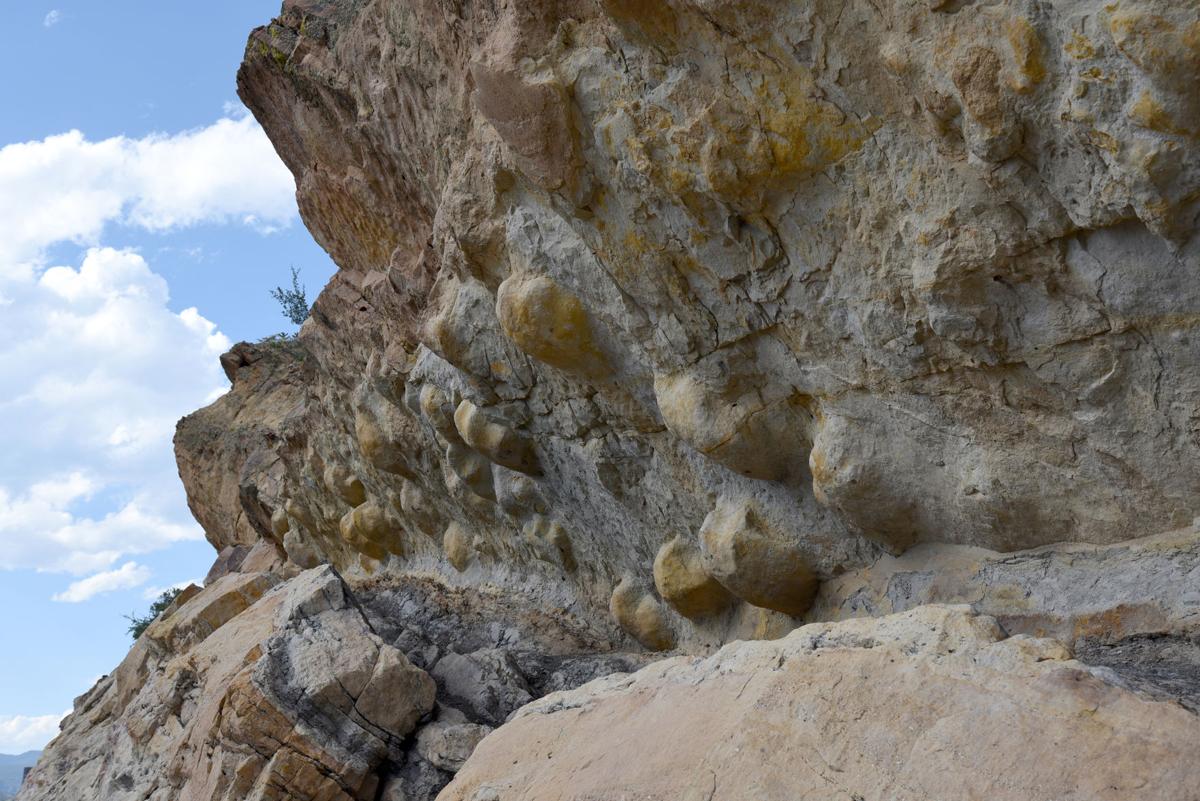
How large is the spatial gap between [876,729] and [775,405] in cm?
169

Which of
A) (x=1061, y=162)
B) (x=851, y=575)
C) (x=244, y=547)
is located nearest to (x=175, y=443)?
(x=244, y=547)

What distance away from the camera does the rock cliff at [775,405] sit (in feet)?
8.67

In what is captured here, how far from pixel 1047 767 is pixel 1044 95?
1677mm

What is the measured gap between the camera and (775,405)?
4078 mm

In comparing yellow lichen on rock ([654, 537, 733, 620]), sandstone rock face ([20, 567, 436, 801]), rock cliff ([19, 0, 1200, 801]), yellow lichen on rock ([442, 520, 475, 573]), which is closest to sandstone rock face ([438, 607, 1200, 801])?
rock cliff ([19, 0, 1200, 801])

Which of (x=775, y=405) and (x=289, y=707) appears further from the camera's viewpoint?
(x=289, y=707)

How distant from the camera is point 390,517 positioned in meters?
8.58

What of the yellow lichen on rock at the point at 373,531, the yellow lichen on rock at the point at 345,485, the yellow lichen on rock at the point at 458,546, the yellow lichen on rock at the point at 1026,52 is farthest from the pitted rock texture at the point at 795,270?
the yellow lichen on rock at the point at 345,485

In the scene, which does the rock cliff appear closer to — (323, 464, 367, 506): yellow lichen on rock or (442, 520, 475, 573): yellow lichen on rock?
(442, 520, 475, 573): yellow lichen on rock

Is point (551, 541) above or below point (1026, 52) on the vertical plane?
below

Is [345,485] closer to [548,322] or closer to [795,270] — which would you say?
[548,322]

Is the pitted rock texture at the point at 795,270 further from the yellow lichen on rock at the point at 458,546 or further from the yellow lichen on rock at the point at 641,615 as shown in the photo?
the yellow lichen on rock at the point at 458,546

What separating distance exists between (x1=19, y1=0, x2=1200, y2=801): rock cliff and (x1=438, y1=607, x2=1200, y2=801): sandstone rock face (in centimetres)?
1

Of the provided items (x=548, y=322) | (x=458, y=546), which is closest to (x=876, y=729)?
(x=548, y=322)
